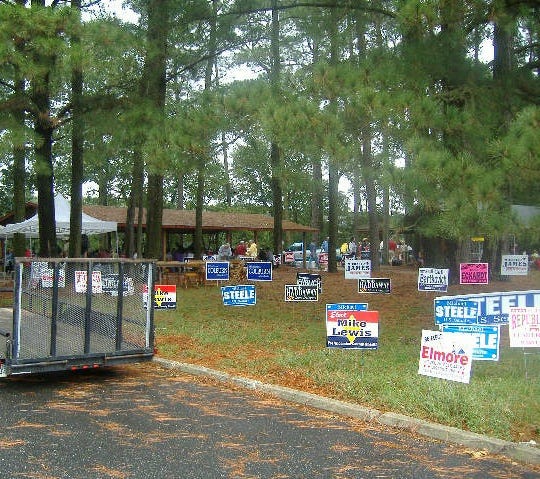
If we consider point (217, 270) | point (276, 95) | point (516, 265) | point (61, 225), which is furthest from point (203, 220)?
point (276, 95)

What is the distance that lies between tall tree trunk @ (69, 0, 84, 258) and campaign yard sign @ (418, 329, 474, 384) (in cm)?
940

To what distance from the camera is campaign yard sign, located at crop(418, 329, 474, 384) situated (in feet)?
24.0

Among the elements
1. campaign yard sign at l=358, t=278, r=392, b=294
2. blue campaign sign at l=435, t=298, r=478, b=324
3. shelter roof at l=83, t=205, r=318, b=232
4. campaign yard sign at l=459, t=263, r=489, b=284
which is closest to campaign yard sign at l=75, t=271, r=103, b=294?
blue campaign sign at l=435, t=298, r=478, b=324

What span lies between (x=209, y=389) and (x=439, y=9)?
6.32m

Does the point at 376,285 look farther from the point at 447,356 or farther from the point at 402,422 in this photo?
the point at 402,422

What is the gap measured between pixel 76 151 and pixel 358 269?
8503mm

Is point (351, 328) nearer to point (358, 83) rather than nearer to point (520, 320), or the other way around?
point (520, 320)

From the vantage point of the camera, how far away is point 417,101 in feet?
33.7

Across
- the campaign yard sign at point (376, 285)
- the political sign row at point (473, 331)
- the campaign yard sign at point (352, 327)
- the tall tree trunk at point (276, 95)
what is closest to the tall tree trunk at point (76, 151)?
Result: the tall tree trunk at point (276, 95)

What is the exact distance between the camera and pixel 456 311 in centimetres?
961

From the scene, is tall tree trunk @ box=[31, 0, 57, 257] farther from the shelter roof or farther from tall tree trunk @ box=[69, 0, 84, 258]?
the shelter roof

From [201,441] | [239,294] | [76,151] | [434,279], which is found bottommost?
[201,441]

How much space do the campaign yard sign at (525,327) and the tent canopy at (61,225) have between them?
738 inches

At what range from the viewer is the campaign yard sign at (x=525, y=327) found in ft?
26.4
